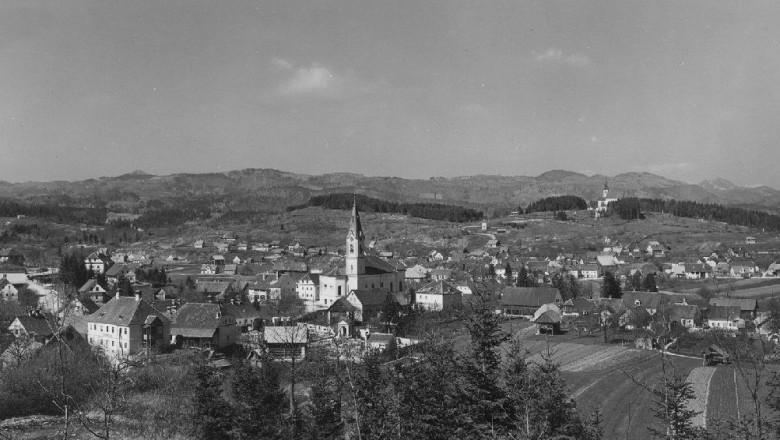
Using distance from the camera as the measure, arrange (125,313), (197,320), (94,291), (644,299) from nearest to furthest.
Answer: (125,313) → (197,320) → (644,299) → (94,291)

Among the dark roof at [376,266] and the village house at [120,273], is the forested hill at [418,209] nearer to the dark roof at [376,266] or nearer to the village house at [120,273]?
the village house at [120,273]

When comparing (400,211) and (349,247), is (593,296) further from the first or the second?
(400,211)

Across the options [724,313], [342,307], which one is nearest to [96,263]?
[342,307]

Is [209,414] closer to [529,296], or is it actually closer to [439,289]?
[439,289]

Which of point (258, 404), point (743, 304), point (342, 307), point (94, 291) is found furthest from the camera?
point (94, 291)

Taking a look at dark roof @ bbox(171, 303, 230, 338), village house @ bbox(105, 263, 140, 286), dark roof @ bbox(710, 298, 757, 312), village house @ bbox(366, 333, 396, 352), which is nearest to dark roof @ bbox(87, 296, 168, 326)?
dark roof @ bbox(171, 303, 230, 338)

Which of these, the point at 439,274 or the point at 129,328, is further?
the point at 439,274

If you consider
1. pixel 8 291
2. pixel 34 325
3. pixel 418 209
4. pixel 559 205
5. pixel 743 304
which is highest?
pixel 559 205

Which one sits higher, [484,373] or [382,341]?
[484,373]
